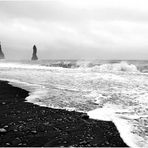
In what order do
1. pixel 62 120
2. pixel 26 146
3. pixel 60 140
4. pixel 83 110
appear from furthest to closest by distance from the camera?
pixel 83 110 < pixel 62 120 < pixel 60 140 < pixel 26 146

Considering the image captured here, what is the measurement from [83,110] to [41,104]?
147 centimetres

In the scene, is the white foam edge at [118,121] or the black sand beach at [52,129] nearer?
the black sand beach at [52,129]

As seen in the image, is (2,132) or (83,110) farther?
(83,110)

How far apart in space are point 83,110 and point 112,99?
210 centimetres

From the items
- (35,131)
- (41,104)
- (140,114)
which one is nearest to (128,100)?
(140,114)

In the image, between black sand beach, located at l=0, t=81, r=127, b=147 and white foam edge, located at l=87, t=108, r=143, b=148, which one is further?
white foam edge, located at l=87, t=108, r=143, b=148

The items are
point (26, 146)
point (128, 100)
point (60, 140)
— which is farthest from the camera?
point (128, 100)

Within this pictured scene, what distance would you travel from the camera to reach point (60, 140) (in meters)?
4.69

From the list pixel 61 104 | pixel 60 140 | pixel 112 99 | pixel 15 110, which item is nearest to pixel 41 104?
pixel 61 104

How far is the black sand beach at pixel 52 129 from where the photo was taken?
15.1 feet

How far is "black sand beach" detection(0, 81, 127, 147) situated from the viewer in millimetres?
4590

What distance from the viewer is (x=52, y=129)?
531 centimetres

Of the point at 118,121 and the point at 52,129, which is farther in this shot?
the point at 118,121

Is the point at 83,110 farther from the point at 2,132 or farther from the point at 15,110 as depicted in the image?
the point at 2,132
